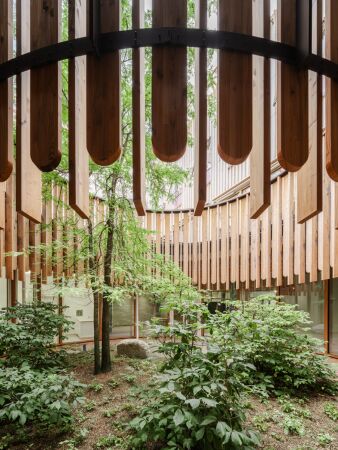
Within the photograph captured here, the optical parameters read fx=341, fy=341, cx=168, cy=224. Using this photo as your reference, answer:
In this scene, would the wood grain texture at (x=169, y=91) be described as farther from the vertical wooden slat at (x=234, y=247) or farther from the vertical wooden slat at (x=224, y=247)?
the vertical wooden slat at (x=224, y=247)

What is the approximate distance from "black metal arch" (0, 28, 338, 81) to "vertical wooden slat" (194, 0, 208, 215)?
0.04 metres

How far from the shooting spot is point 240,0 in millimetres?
939

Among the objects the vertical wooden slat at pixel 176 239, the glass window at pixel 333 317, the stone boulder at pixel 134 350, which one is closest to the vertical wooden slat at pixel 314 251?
the glass window at pixel 333 317

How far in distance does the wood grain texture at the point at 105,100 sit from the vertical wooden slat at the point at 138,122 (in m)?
0.05

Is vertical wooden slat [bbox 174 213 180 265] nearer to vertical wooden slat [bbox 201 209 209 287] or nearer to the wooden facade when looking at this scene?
the wooden facade

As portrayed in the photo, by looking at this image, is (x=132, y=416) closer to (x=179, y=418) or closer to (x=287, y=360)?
(x=179, y=418)

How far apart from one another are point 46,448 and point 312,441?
8.95ft

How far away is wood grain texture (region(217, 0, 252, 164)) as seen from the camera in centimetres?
90

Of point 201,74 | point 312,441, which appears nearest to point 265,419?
point 312,441

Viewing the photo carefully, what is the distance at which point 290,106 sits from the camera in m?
0.94

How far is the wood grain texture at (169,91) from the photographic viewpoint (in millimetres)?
891

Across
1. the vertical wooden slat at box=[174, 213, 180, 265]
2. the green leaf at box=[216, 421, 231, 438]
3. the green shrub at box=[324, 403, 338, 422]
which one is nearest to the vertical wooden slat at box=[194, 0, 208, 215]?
the green leaf at box=[216, 421, 231, 438]

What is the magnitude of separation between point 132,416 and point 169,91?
13.6 feet


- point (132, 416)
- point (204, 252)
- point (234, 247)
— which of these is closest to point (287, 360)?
point (132, 416)
